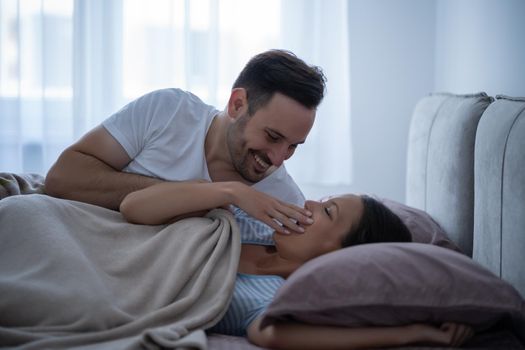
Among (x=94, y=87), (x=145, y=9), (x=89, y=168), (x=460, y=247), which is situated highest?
(x=145, y=9)

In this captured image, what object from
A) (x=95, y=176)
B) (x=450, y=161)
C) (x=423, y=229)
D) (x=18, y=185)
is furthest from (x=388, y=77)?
(x=18, y=185)

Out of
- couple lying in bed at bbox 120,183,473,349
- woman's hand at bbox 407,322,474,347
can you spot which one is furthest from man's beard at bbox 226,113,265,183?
woman's hand at bbox 407,322,474,347

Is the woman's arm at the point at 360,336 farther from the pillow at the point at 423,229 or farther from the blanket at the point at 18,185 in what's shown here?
the blanket at the point at 18,185

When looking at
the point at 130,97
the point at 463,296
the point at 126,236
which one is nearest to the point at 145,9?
the point at 130,97

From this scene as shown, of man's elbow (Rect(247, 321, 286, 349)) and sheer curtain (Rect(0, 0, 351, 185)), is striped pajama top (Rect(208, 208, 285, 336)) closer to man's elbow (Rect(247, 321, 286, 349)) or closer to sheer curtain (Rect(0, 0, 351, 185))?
man's elbow (Rect(247, 321, 286, 349))

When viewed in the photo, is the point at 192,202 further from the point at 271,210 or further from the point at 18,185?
the point at 18,185

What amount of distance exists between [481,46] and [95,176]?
163 cm

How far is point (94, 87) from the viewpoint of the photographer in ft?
11.7

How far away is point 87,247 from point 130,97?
2166 millimetres

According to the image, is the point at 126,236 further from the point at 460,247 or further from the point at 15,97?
the point at 15,97

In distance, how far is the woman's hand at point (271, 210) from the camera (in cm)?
163

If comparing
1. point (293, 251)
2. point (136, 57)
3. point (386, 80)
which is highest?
point (136, 57)

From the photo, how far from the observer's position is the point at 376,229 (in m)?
1.60

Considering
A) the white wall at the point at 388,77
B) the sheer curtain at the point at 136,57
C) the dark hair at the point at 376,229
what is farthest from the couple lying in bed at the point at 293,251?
the white wall at the point at 388,77
